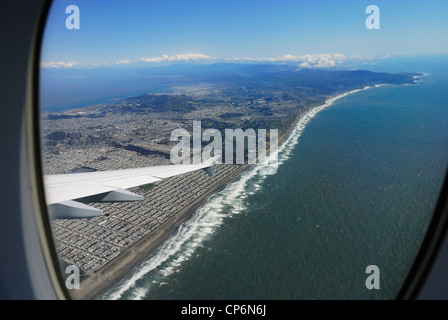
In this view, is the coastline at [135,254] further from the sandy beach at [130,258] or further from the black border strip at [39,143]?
the black border strip at [39,143]

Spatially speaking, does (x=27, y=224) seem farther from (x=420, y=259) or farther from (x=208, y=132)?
(x=208, y=132)

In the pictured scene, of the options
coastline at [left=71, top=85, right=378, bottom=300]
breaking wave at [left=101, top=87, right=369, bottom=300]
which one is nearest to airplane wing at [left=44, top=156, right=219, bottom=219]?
coastline at [left=71, top=85, right=378, bottom=300]

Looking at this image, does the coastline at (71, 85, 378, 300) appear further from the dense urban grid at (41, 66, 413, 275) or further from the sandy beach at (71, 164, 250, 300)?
the dense urban grid at (41, 66, 413, 275)

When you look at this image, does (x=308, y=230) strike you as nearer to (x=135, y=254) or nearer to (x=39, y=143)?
(x=135, y=254)

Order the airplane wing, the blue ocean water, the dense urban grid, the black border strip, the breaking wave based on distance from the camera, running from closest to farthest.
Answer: the black border strip
the airplane wing
the blue ocean water
the breaking wave
the dense urban grid

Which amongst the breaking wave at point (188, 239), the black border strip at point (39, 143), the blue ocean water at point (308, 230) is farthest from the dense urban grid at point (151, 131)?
the blue ocean water at point (308, 230)

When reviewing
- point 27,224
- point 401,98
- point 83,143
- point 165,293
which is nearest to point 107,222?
point 165,293

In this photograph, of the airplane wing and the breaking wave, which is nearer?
the airplane wing
